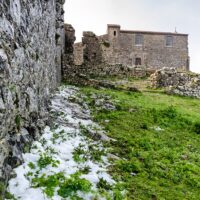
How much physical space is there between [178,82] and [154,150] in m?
14.7

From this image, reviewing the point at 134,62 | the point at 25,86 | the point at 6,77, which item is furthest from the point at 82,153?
the point at 134,62

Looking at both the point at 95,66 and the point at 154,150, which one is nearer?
the point at 154,150

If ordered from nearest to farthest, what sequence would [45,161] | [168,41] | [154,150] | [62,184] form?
[62,184]
[45,161]
[154,150]
[168,41]

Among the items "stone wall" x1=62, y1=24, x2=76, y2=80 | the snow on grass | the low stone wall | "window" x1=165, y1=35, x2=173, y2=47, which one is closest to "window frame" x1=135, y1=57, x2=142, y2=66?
"window" x1=165, y1=35, x2=173, y2=47

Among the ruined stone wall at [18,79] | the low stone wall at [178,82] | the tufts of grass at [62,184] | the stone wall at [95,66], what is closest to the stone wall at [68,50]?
the stone wall at [95,66]

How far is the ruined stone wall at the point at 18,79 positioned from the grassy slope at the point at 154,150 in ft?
6.99

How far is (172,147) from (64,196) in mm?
5464

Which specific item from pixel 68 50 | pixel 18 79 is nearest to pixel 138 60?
pixel 68 50

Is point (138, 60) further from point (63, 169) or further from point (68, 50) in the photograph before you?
point (63, 169)

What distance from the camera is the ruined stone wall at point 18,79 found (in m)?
6.21

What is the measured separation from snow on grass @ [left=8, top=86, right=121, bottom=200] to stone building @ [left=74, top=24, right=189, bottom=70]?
1322 inches

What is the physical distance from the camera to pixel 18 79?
7.24m

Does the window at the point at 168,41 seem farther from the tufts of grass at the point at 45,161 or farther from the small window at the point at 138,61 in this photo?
the tufts of grass at the point at 45,161

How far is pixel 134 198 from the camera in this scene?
7.75m
